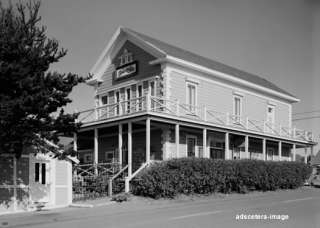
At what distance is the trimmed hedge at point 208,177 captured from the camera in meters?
21.7

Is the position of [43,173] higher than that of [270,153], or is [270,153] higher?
[270,153]

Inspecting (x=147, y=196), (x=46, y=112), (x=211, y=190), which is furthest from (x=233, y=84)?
(x=46, y=112)

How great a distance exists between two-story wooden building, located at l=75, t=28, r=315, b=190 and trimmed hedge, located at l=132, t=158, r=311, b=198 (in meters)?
1.50

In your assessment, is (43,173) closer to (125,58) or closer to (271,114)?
(125,58)

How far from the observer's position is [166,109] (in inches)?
1000

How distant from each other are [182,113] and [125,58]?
20.1ft

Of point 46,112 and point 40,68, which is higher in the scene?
point 40,68

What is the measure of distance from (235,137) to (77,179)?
11271mm

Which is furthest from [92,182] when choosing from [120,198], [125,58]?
[125,58]

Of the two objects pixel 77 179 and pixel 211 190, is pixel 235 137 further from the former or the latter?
pixel 77 179

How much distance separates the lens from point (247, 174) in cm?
2562

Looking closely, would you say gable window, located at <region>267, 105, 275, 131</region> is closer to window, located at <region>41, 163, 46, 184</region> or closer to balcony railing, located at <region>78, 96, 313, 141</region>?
balcony railing, located at <region>78, 96, 313, 141</region>

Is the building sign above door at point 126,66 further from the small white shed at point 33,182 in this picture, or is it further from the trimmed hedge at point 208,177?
the small white shed at point 33,182

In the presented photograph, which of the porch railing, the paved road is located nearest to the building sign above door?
the porch railing
